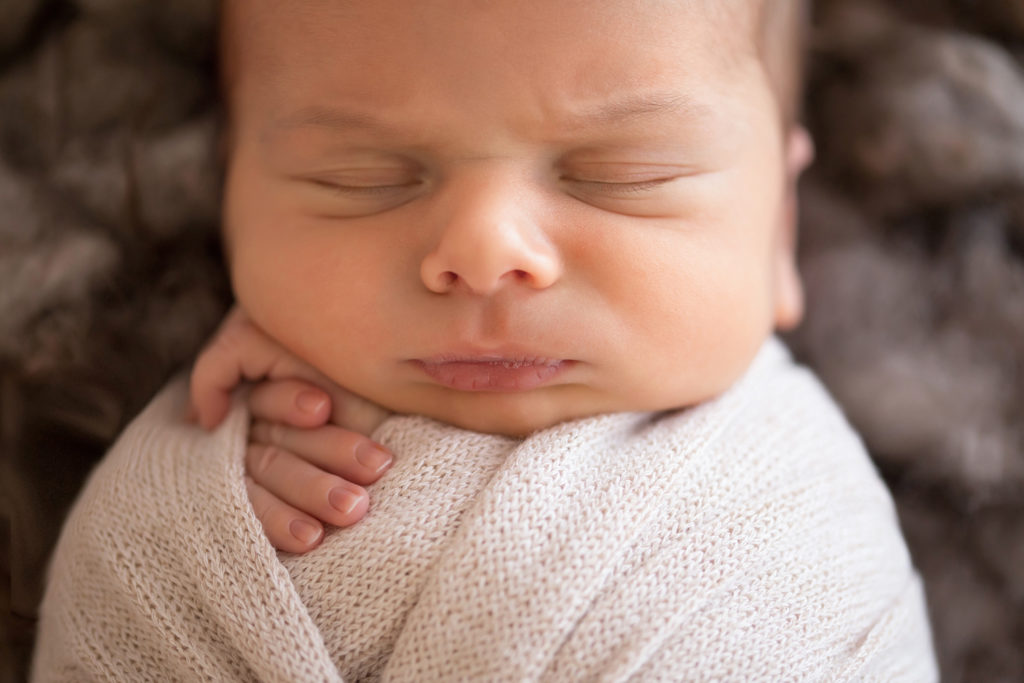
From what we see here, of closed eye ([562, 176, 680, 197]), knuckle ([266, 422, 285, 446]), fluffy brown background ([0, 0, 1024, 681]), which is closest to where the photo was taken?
closed eye ([562, 176, 680, 197])

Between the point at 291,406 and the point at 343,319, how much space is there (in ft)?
0.51

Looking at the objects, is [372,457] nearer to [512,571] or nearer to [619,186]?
[512,571]

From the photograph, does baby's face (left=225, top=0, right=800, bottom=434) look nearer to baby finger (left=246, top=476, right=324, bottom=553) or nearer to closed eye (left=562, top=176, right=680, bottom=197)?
closed eye (left=562, top=176, right=680, bottom=197)

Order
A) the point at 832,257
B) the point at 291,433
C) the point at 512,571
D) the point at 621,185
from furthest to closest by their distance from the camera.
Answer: the point at 832,257 → the point at 291,433 → the point at 621,185 → the point at 512,571

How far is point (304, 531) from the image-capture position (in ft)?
3.22

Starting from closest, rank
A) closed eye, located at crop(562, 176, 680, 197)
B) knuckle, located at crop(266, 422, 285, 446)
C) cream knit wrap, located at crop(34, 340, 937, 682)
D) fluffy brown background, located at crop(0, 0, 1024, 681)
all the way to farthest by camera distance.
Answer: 1. cream knit wrap, located at crop(34, 340, 937, 682)
2. closed eye, located at crop(562, 176, 680, 197)
3. knuckle, located at crop(266, 422, 285, 446)
4. fluffy brown background, located at crop(0, 0, 1024, 681)

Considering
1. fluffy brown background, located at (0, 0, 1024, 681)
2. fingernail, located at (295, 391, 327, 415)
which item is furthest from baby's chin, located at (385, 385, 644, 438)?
fluffy brown background, located at (0, 0, 1024, 681)

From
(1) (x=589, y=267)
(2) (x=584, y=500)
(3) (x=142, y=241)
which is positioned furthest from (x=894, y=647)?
(3) (x=142, y=241)

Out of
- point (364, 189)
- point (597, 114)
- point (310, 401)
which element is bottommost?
point (310, 401)

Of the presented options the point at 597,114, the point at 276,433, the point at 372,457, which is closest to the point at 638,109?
the point at 597,114

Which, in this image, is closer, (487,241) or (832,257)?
(487,241)

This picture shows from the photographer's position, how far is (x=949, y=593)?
54.9 inches

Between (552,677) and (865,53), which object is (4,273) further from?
(865,53)

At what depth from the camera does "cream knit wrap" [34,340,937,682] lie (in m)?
0.90
